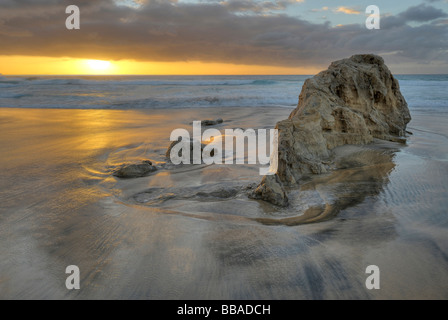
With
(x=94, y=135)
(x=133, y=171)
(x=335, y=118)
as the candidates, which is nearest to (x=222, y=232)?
(x=133, y=171)

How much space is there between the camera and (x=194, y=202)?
9.94 feet

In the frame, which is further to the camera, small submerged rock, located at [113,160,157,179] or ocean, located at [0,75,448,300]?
small submerged rock, located at [113,160,157,179]

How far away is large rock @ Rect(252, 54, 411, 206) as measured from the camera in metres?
3.58

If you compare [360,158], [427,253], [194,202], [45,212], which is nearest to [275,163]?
[194,202]

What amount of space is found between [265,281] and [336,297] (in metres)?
0.41

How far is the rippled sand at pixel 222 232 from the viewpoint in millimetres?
1848

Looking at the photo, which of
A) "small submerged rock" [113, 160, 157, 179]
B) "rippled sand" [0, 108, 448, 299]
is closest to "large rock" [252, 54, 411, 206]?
"rippled sand" [0, 108, 448, 299]

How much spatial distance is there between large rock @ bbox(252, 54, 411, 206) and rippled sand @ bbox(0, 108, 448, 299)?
21cm

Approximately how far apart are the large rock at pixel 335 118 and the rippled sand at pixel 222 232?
0.21 meters

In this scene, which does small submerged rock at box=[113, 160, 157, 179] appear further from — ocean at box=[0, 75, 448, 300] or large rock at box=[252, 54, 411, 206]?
large rock at box=[252, 54, 411, 206]

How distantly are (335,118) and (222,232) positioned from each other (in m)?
3.07

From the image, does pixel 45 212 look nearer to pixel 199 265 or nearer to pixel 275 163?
pixel 199 265

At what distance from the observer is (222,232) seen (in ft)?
8.00
